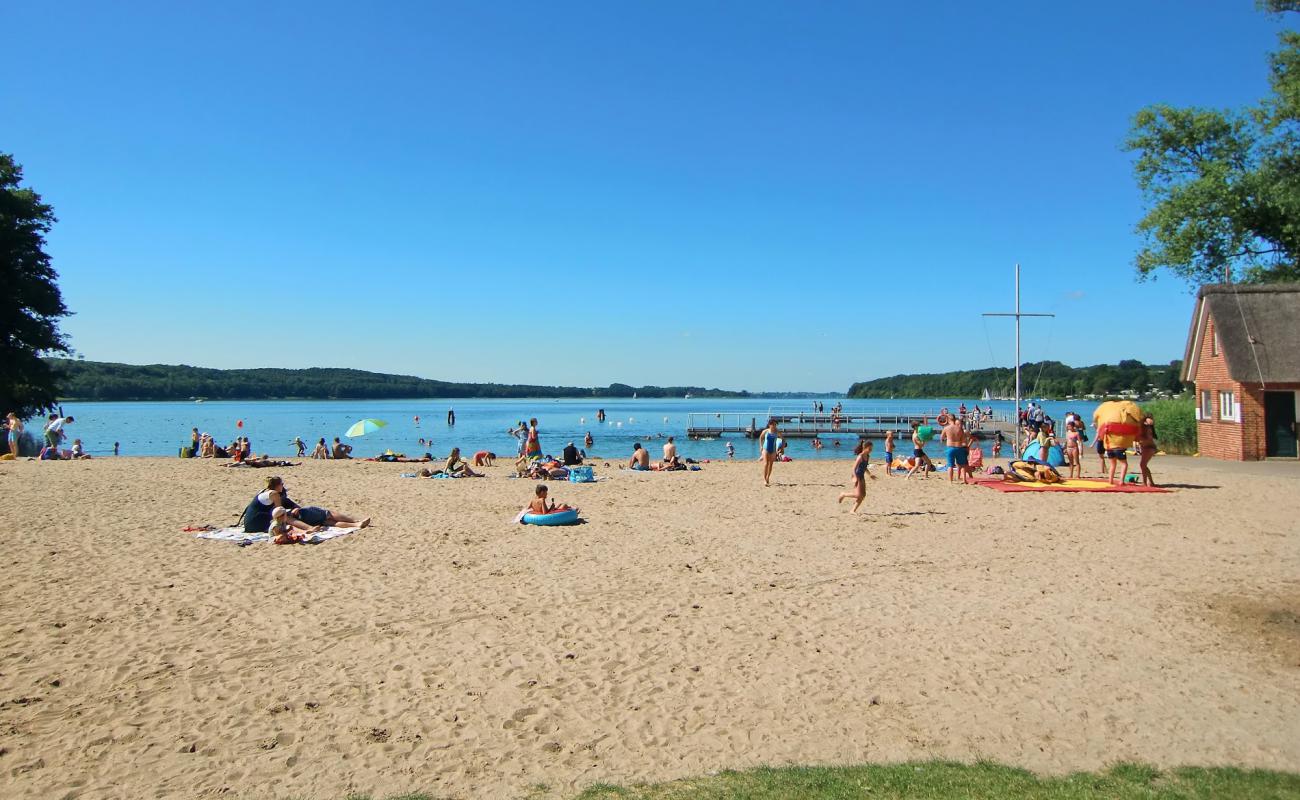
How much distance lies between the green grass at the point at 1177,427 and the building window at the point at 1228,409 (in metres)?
1.84

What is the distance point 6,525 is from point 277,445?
4167 centimetres

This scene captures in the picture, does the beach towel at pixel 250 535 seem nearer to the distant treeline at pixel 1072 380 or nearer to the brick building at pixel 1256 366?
the brick building at pixel 1256 366

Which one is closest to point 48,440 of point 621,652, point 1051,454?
point 621,652

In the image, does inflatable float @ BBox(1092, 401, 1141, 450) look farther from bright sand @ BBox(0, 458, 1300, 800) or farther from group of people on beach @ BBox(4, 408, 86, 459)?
group of people on beach @ BBox(4, 408, 86, 459)

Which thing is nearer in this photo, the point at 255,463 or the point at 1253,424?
the point at 1253,424

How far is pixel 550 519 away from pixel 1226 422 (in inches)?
844

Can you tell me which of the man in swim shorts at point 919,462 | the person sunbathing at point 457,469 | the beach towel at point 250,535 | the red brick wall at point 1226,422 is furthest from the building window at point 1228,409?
the beach towel at point 250,535

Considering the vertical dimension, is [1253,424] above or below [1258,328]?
below

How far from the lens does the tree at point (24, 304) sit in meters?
29.8

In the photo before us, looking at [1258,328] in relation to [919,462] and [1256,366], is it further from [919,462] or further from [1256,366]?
[919,462]

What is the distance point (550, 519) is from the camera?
13.1 metres

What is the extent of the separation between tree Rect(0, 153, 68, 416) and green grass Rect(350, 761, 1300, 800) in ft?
112

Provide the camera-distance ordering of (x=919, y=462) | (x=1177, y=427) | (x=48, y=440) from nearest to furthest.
A: (x=919, y=462), (x=48, y=440), (x=1177, y=427)

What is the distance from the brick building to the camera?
72.1ft
